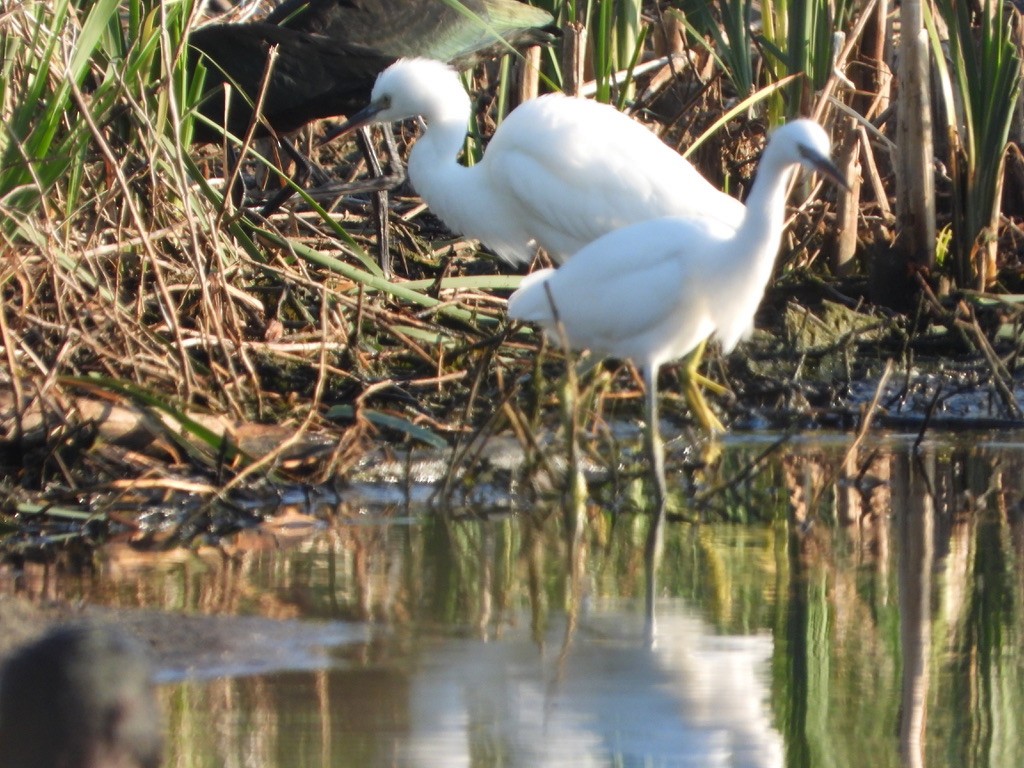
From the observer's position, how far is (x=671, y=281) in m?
5.04

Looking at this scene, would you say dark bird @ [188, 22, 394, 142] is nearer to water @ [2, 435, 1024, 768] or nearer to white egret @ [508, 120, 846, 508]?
white egret @ [508, 120, 846, 508]

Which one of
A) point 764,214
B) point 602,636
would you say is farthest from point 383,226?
point 602,636

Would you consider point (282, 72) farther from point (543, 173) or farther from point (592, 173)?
point (592, 173)

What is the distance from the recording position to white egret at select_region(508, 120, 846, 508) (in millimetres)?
4914

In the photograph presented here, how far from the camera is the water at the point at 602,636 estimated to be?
2.74m

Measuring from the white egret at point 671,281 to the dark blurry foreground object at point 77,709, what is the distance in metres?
3.48

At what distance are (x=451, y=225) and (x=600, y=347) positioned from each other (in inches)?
70.7

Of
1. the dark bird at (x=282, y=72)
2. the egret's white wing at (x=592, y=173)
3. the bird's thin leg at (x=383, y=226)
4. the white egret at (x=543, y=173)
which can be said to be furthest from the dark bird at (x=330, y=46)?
the egret's white wing at (x=592, y=173)

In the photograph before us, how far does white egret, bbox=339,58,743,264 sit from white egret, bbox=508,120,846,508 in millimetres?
919

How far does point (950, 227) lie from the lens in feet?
26.6

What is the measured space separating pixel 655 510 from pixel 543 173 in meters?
2.11

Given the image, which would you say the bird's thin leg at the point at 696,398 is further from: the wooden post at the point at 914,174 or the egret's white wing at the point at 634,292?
the wooden post at the point at 914,174

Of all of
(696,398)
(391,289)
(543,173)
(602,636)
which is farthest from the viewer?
(543,173)

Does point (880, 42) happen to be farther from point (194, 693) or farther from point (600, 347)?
point (194, 693)
